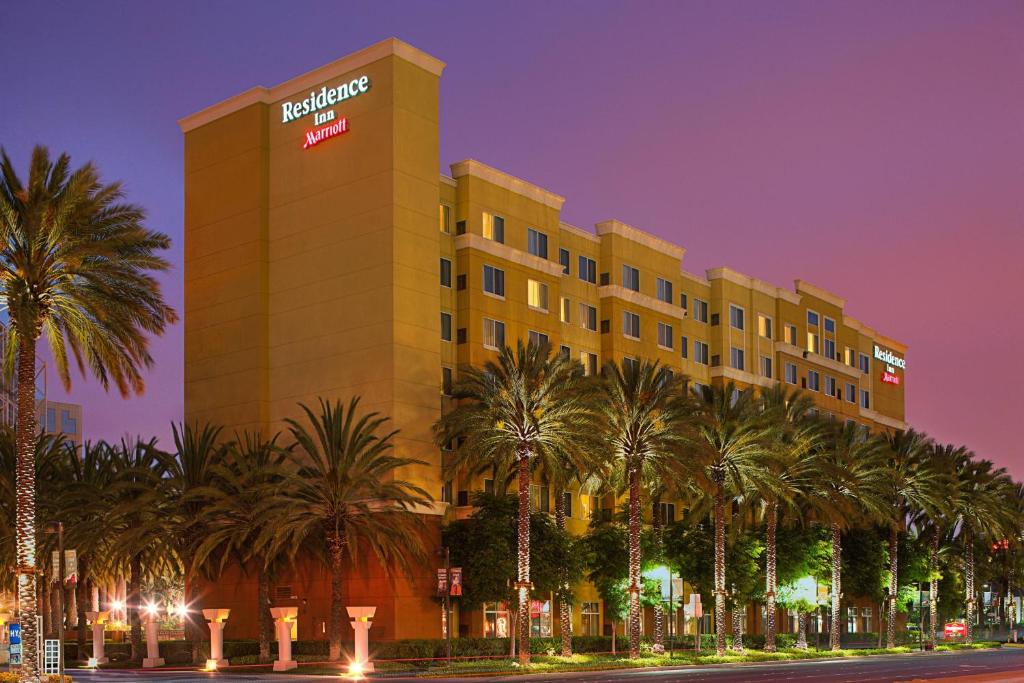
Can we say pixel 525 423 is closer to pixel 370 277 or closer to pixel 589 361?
pixel 370 277

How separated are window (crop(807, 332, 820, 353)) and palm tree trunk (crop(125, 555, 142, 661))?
230 feet

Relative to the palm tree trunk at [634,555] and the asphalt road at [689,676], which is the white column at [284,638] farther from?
the palm tree trunk at [634,555]

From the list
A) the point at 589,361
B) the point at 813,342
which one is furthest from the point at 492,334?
the point at 813,342

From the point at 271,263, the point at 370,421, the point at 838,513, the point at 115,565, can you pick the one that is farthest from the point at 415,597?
the point at 838,513

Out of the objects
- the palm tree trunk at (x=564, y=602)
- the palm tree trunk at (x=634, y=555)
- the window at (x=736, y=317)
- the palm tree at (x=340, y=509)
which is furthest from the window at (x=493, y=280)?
the window at (x=736, y=317)

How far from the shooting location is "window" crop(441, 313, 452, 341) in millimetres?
79250

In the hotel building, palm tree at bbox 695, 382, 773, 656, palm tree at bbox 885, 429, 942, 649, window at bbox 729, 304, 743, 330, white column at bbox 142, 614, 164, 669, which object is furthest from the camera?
window at bbox 729, 304, 743, 330

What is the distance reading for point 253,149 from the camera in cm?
8206

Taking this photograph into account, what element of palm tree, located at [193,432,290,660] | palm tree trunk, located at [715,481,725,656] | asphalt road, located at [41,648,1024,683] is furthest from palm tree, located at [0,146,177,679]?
palm tree trunk, located at [715,481,725,656]

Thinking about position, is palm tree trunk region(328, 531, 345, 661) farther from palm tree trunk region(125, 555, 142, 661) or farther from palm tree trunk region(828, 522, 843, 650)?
palm tree trunk region(828, 522, 843, 650)

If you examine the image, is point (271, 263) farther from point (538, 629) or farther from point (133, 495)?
point (538, 629)

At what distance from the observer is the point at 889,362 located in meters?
140

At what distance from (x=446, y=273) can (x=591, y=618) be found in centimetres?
2555

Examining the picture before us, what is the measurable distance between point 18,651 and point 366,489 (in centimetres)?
2258
